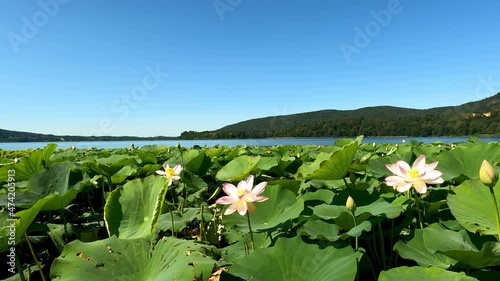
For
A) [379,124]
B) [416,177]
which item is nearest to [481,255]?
[416,177]

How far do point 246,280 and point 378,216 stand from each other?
0.55 meters

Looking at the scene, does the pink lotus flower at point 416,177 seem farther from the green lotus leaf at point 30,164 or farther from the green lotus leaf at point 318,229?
the green lotus leaf at point 30,164

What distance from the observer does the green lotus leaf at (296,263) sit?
0.89m

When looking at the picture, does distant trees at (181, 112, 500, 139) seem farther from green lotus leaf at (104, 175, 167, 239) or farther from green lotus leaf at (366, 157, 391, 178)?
green lotus leaf at (104, 175, 167, 239)

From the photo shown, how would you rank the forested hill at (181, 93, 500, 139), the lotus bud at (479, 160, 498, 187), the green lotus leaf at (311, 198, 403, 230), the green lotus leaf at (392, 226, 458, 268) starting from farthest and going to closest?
the forested hill at (181, 93, 500, 139) → the green lotus leaf at (311, 198, 403, 230) → the green lotus leaf at (392, 226, 458, 268) → the lotus bud at (479, 160, 498, 187)

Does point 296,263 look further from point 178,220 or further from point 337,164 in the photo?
point 178,220

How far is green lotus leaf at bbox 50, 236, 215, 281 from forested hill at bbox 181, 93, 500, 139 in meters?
15.9

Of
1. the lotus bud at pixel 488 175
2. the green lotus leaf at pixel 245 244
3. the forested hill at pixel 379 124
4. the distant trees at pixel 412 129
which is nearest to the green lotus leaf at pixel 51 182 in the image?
the green lotus leaf at pixel 245 244

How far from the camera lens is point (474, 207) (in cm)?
111

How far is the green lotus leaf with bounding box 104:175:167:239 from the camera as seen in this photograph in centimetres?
140

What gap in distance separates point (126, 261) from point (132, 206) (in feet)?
1.65

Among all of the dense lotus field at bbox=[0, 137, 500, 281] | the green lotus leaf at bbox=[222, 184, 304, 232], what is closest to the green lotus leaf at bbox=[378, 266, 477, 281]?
the dense lotus field at bbox=[0, 137, 500, 281]

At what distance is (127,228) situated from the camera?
1413 mm

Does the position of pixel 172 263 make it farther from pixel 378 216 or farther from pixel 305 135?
pixel 305 135
